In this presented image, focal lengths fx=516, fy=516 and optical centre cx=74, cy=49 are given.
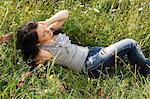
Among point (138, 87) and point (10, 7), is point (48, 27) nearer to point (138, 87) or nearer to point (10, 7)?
point (10, 7)

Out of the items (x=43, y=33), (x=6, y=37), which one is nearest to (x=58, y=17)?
(x=43, y=33)

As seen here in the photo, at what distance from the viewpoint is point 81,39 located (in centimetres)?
521

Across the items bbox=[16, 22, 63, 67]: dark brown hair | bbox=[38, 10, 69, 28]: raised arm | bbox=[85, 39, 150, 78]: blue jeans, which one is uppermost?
bbox=[38, 10, 69, 28]: raised arm

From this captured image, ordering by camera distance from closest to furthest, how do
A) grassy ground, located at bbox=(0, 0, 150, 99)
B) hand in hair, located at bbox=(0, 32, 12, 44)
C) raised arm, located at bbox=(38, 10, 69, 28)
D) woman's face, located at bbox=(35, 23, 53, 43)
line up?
grassy ground, located at bbox=(0, 0, 150, 99) → hand in hair, located at bbox=(0, 32, 12, 44) → woman's face, located at bbox=(35, 23, 53, 43) → raised arm, located at bbox=(38, 10, 69, 28)


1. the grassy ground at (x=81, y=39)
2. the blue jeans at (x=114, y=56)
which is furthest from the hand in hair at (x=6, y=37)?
the blue jeans at (x=114, y=56)

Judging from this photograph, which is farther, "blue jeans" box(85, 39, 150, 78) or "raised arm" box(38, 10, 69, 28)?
"raised arm" box(38, 10, 69, 28)

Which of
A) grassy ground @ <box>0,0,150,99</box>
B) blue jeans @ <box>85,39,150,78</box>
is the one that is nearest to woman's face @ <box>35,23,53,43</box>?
grassy ground @ <box>0,0,150,99</box>

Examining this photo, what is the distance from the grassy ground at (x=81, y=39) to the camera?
13.6 ft

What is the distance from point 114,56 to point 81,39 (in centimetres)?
56

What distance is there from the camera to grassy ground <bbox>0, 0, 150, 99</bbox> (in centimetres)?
416

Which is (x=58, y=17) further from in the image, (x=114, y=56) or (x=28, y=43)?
(x=114, y=56)

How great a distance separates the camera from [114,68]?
4875 mm

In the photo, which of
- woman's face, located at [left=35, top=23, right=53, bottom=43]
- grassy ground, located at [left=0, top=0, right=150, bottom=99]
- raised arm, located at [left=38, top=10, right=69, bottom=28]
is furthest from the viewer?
raised arm, located at [left=38, top=10, right=69, bottom=28]

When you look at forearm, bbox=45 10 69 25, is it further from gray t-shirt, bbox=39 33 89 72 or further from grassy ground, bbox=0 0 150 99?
grassy ground, bbox=0 0 150 99
